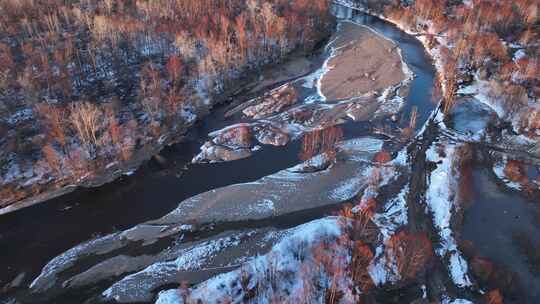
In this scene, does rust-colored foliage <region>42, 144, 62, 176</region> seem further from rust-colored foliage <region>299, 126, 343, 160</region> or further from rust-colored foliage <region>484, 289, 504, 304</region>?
rust-colored foliage <region>484, 289, 504, 304</region>

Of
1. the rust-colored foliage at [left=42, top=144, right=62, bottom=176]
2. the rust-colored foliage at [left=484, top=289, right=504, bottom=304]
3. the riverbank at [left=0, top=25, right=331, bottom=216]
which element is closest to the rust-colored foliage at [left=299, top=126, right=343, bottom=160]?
the riverbank at [left=0, top=25, right=331, bottom=216]

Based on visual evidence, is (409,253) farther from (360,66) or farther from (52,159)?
(360,66)

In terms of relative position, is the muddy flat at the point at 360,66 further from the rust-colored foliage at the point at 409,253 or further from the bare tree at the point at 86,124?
A: the bare tree at the point at 86,124

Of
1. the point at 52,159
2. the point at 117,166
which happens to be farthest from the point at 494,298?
the point at 52,159

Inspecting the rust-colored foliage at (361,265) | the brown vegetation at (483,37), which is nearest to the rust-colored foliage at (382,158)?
the rust-colored foliage at (361,265)

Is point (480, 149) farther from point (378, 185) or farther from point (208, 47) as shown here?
point (208, 47)

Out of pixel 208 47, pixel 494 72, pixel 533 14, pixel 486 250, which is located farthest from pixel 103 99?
pixel 533 14
